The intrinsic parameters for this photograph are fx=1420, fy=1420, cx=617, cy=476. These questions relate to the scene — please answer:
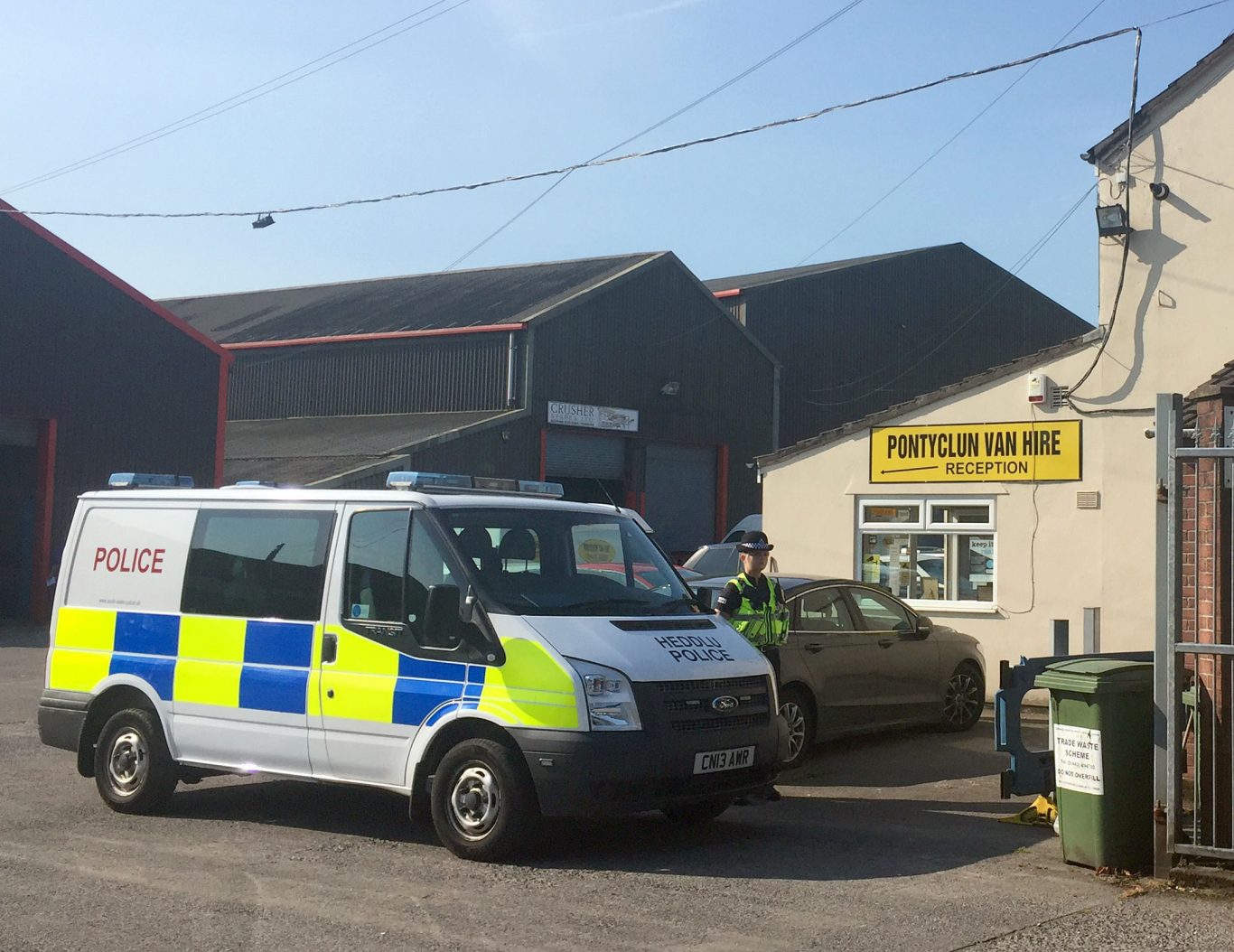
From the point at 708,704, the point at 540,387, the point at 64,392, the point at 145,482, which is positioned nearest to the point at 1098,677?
the point at 708,704

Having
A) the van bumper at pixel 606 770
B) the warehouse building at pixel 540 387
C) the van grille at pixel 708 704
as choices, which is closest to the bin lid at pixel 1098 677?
the van grille at pixel 708 704

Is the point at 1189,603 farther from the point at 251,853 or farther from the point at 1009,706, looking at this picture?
the point at 251,853

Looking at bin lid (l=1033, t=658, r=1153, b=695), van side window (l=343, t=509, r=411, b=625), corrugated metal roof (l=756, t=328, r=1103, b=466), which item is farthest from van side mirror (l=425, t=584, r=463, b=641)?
corrugated metal roof (l=756, t=328, r=1103, b=466)

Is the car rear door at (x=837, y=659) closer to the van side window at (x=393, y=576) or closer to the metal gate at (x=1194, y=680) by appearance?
the van side window at (x=393, y=576)

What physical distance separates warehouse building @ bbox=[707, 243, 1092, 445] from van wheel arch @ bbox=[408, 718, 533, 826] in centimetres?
3322

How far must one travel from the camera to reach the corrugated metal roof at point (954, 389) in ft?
52.3

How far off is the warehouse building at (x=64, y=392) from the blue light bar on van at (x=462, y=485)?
19662 millimetres

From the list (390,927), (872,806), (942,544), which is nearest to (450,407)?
(942,544)

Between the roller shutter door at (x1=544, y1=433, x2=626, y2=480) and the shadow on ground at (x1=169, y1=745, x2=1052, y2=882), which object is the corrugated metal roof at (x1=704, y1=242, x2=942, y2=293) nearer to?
the roller shutter door at (x1=544, y1=433, x2=626, y2=480)

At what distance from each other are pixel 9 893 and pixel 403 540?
9.02ft

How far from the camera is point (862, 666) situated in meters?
11.9

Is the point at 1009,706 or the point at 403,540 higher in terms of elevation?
the point at 403,540

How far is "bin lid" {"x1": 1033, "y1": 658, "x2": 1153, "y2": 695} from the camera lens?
7.66 m

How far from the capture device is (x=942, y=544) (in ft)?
55.6
